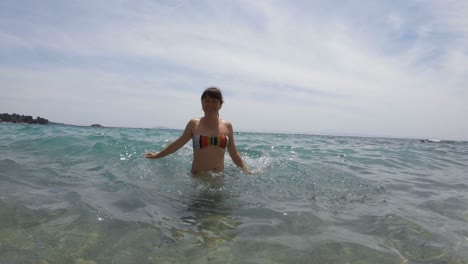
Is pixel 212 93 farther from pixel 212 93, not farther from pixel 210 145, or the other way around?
pixel 210 145

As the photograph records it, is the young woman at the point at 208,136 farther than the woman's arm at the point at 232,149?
No

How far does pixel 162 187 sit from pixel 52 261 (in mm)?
2845

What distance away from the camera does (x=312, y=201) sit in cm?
473

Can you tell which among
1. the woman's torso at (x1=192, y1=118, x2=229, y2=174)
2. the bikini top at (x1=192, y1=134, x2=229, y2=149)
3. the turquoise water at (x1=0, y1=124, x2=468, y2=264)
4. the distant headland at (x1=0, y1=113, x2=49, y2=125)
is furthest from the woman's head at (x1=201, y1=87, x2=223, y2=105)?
the distant headland at (x1=0, y1=113, x2=49, y2=125)

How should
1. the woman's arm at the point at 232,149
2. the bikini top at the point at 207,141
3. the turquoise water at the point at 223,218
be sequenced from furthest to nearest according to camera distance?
the woman's arm at the point at 232,149 < the bikini top at the point at 207,141 < the turquoise water at the point at 223,218

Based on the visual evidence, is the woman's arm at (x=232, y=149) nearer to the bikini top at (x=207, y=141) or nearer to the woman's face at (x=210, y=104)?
the bikini top at (x=207, y=141)

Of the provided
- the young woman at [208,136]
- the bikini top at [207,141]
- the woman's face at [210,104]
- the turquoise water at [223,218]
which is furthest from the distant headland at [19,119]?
the woman's face at [210,104]

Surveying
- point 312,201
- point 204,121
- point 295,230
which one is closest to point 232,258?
point 295,230

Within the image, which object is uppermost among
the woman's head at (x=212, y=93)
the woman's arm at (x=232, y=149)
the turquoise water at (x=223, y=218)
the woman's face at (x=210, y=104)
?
the woman's head at (x=212, y=93)

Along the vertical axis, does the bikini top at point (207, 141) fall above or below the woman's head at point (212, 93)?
below

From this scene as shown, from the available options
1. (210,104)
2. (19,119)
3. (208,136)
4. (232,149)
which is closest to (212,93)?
(210,104)

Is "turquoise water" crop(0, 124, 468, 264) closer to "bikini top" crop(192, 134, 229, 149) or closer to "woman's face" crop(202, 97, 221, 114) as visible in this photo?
"bikini top" crop(192, 134, 229, 149)

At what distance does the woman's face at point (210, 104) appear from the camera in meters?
5.39

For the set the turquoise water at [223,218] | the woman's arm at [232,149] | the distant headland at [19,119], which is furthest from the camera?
the distant headland at [19,119]
